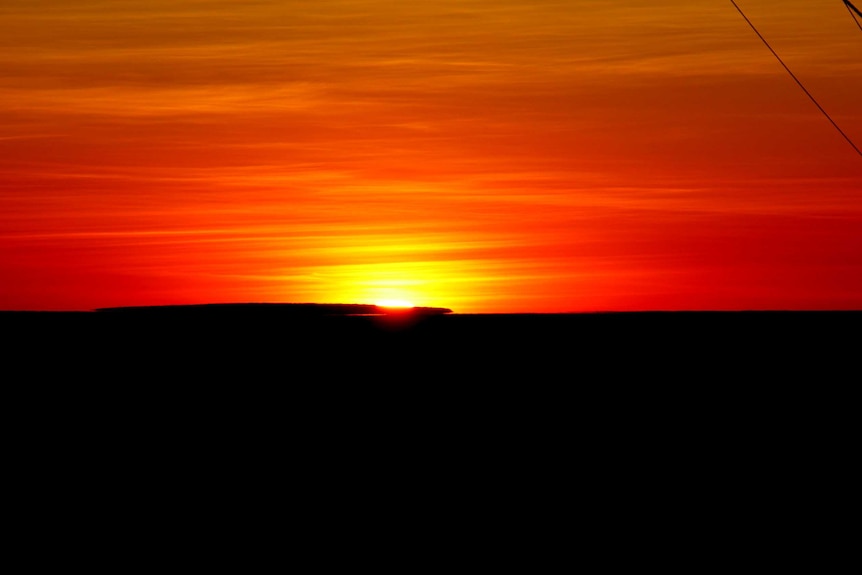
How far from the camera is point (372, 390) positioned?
82.8 ft

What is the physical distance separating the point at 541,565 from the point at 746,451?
22.2 feet

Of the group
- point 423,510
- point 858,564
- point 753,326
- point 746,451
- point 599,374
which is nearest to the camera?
point 858,564

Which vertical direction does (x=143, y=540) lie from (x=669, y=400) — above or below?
below

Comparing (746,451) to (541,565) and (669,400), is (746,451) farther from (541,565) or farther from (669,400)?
(541,565)

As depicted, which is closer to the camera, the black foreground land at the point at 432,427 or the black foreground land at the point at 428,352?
the black foreground land at the point at 432,427

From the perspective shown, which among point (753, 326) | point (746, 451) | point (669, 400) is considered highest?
point (753, 326)

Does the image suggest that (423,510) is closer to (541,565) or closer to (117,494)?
(541,565)

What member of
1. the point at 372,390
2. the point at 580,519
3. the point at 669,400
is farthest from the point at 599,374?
the point at 580,519

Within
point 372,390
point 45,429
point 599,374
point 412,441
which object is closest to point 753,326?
point 599,374

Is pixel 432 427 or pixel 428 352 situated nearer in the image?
pixel 432 427

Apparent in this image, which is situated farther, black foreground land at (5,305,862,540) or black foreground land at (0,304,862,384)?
black foreground land at (0,304,862,384)

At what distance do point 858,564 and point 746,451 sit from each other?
585 cm

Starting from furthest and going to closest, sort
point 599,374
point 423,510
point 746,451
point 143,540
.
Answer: point 599,374 → point 746,451 → point 423,510 → point 143,540

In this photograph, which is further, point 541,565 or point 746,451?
point 746,451
